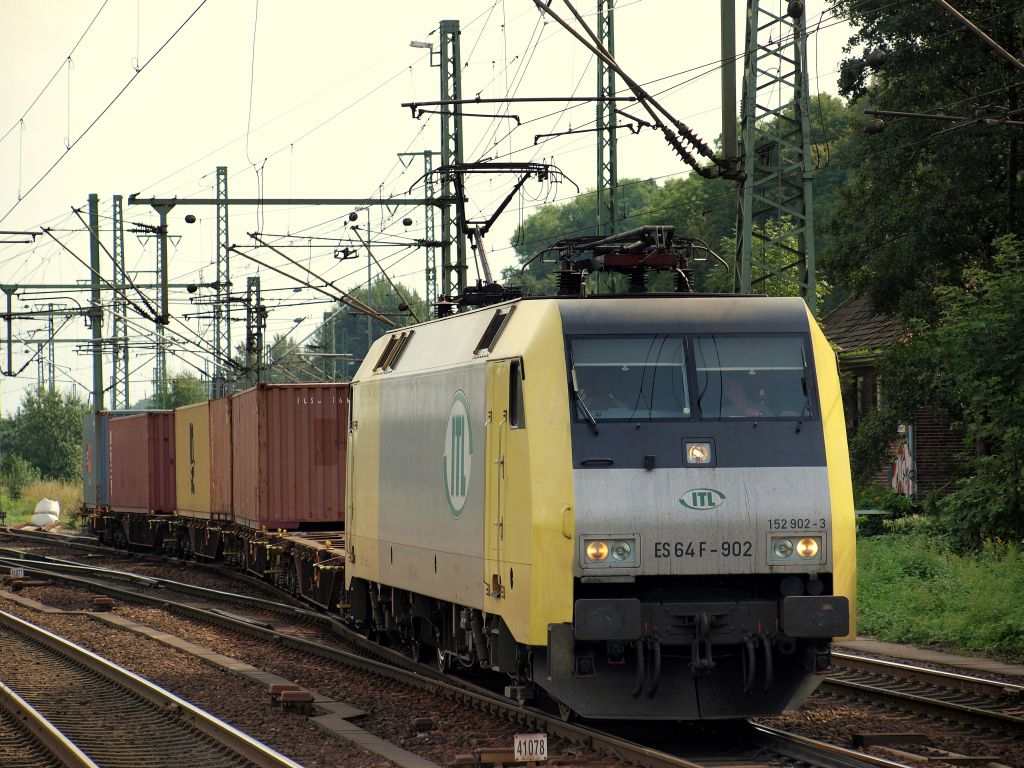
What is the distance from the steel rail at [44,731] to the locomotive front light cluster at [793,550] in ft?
16.1

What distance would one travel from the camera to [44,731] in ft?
40.1

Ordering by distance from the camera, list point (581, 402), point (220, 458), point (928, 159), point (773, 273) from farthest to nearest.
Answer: point (220, 458) < point (928, 159) < point (773, 273) < point (581, 402)

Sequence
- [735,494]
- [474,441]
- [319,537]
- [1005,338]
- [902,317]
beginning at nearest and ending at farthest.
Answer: [735,494]
[474,441]
[1005,338]
[319,537]
[902,317]

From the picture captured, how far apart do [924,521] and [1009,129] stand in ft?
21.9

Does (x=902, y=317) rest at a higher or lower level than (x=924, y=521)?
higher

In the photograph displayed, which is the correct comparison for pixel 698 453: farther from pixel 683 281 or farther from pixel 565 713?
pixel 683 281

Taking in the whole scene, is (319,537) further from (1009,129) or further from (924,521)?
(1009,129)

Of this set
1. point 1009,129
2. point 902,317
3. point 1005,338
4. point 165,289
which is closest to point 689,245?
point 1005,338

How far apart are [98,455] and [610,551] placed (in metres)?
36.3

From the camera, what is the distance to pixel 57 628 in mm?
21359

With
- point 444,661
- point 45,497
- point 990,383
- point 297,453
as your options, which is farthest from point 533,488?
point 45,497

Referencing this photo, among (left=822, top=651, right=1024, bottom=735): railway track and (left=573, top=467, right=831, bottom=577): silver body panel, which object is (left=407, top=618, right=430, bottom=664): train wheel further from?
(left=573, top=467, right=831, bottom=577): silver body panel

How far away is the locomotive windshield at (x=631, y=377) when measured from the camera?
431 inches

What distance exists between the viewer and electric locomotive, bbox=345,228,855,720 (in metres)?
10.5
